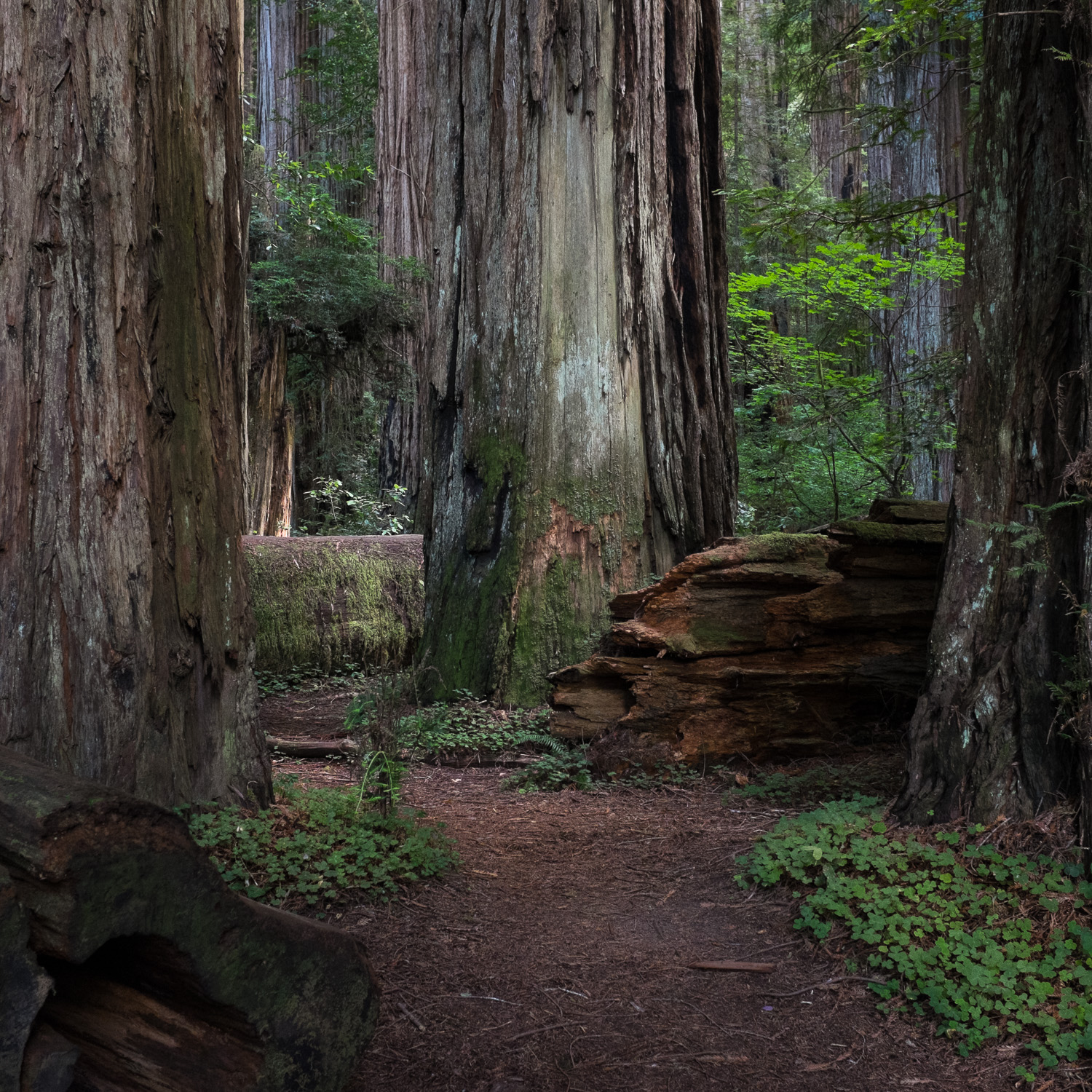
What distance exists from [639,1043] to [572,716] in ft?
9.28

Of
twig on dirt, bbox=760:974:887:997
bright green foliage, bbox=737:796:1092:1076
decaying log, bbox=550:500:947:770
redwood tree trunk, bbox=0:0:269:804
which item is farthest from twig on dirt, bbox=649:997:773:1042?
decaying log, bbox=550:500:947:770

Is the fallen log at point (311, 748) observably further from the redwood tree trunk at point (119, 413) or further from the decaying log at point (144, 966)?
the decaying log at point (144, 966)

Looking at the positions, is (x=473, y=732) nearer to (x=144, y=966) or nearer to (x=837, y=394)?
(x=144, y=966)

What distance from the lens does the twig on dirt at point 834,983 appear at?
2.92 meters

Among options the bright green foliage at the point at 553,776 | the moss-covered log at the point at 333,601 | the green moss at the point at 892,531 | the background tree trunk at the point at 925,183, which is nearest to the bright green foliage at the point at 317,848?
the bright green foliage at the point at 553,776

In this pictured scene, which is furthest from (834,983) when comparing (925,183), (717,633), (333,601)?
(925,183)

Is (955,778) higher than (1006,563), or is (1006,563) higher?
(1006,563)

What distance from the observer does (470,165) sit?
6.61m

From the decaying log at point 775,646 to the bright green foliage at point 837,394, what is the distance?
1.20 metres

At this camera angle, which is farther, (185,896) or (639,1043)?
(639,1043)

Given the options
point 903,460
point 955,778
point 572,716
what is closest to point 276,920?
point 955,778

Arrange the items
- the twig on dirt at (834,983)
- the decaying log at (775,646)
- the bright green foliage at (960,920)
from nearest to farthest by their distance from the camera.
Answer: the bright green foliage at (960,920)
the twig on dirt at (834,983)
the decaying log at (775,646)

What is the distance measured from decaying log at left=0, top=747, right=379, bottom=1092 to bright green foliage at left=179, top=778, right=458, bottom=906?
48.1 inches

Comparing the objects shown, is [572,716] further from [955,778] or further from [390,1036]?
[390,1036]
